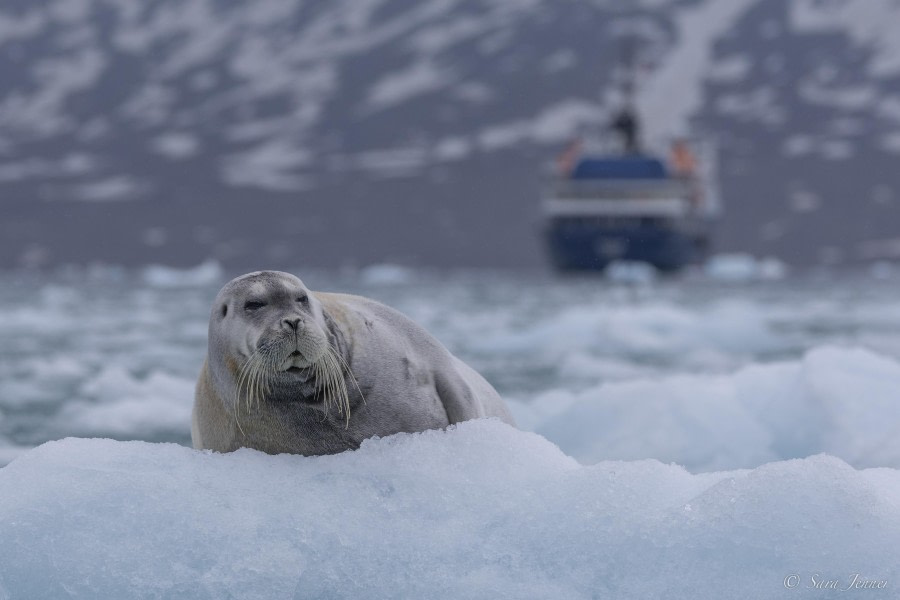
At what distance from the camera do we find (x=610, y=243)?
49500 mm

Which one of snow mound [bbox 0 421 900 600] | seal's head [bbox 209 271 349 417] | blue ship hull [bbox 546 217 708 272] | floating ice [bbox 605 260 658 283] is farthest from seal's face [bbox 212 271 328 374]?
blue ship hull [bbox 546 217 708 272]

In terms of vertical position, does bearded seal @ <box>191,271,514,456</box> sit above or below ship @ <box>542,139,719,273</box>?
above

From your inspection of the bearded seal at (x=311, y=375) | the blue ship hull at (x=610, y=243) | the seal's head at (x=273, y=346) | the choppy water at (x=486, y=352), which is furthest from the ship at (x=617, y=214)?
the seal's head at (x=273, y=346)

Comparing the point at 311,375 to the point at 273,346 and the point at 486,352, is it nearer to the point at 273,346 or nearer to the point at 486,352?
the point at 273,346

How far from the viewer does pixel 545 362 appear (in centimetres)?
1204

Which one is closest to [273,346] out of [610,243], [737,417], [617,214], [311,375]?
[311,375]

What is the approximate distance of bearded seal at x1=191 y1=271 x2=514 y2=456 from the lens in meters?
3.50

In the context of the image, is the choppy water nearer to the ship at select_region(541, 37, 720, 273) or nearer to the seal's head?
the seal's head

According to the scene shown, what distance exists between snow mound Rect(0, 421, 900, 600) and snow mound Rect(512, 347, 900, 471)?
98.8 inches

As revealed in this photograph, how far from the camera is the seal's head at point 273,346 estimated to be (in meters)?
3.43

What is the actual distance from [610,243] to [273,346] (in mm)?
46750

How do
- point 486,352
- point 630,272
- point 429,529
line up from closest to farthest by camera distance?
point 429,529, point 486,352, point 630,272

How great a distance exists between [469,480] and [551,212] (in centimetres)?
4805

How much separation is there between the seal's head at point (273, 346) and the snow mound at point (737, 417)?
2581mm
